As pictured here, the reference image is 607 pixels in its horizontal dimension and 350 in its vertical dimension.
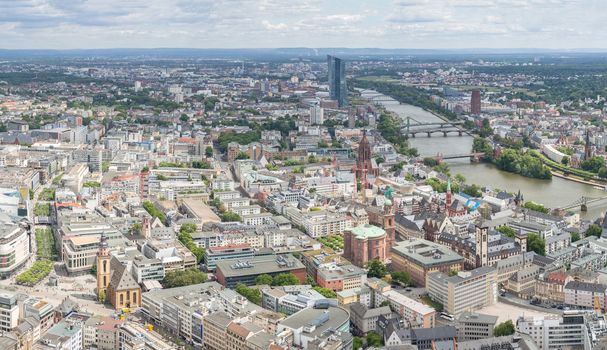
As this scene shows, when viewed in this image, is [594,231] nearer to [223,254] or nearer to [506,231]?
[506,231]

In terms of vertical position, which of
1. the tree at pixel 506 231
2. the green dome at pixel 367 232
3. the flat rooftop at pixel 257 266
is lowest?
the tree at pixel 506 231

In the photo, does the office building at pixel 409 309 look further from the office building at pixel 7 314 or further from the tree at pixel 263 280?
the office building at pixel 7 314

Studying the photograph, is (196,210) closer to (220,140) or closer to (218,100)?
(220,140)

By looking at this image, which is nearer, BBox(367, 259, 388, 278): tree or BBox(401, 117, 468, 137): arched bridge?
BBox(367, 259, 388, 278): tree

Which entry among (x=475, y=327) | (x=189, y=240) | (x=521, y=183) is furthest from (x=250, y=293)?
(x=521, y=183)

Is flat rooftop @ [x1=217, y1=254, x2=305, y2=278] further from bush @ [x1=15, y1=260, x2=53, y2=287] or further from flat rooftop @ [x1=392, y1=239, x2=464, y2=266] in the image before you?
bush @ [x1=15, y1=260, x2=53, y2=287]

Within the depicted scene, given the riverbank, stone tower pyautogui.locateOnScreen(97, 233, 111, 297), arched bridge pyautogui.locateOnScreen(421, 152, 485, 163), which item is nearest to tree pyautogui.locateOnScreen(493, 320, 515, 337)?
stone tower pyautogui.locateOnScreen(97, 233, 111, 297)

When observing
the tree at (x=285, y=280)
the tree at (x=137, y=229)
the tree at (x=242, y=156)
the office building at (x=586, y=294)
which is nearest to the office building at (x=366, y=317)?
the tree at (x=285, y=280)
